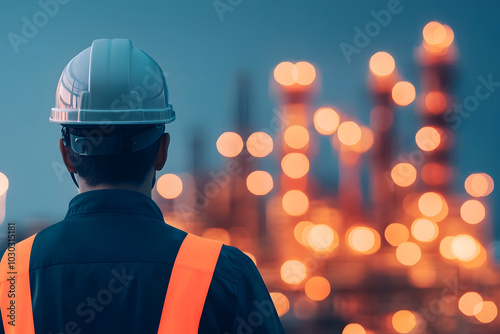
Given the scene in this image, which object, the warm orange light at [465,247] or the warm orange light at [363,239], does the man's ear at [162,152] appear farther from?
the warm orange light at [465,247]

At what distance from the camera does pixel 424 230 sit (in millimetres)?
54125

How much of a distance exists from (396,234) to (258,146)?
46.4ft

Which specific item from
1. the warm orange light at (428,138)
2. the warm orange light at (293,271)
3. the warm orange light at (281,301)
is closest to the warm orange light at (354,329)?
the warm orange light at (281,301)

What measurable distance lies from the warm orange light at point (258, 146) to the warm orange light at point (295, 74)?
6865mm

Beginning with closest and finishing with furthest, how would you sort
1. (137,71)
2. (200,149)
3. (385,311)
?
(137,71)
(385,311)
(200,149)

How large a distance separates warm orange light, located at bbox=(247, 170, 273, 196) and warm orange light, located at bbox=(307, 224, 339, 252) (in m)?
4.94

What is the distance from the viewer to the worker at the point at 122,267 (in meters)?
2.03

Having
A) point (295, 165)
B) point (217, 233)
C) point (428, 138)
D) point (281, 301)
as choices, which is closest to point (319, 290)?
point (281, 301)

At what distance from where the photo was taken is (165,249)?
209 cm

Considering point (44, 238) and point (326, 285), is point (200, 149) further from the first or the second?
point (44, 238)

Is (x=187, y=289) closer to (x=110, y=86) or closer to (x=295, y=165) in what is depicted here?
(x=110, y=86)

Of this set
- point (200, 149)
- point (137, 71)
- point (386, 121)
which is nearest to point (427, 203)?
point (386, 121)

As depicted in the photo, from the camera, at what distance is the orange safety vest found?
203 centimetres

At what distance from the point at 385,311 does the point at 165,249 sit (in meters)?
58.9
